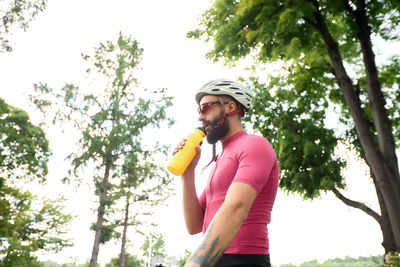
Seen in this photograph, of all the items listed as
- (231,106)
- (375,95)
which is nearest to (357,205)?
(375,95)

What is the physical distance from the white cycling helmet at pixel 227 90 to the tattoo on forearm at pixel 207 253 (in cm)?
105

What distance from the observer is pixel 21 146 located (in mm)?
23078

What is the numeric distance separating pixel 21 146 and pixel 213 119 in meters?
24.8

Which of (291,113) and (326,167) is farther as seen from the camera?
(291,113)

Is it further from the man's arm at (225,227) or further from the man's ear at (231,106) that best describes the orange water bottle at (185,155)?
the man's arm at (225,227)

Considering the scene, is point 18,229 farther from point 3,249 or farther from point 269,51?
point 269,51

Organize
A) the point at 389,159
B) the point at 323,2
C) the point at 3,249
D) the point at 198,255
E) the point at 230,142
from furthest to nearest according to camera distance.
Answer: the point at 3,249, the point at 323,2, the point at 389,159, the point at 230,142, the point at 198,255

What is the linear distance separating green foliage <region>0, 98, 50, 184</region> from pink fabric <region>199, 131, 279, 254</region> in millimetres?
24642

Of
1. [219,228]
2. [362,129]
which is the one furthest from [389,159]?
[219,228]

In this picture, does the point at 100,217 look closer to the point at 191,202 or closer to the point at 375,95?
the point at 375,95

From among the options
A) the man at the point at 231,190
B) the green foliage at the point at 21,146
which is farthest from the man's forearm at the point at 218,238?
the green foliage at the point at 21,146

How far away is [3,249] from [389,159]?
72.8ft

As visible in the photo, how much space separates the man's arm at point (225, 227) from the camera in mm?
1310

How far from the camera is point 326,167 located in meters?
12.6
